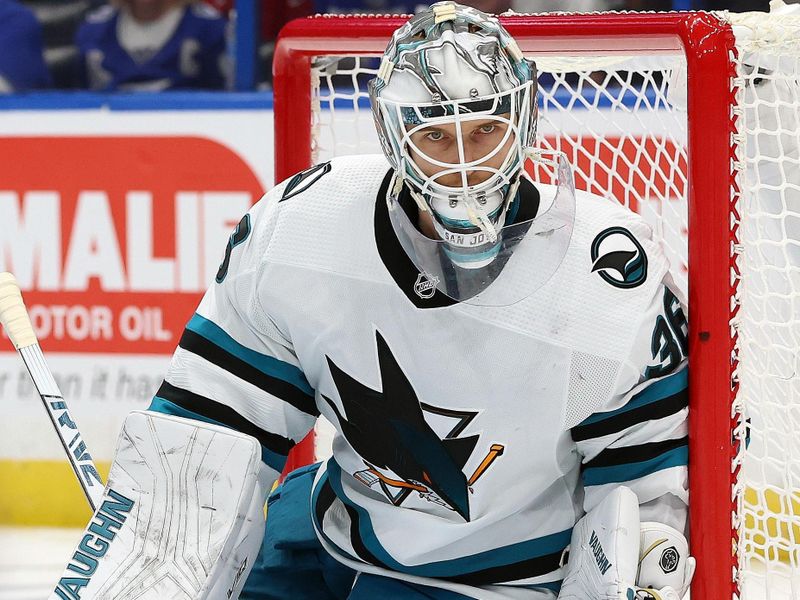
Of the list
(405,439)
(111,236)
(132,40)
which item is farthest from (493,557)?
(132,40)

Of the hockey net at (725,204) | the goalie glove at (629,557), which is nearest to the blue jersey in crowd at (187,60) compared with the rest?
the hockey net at (725,204)

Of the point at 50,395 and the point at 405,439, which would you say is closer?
the point at 405,439

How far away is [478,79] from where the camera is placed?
4.77ft

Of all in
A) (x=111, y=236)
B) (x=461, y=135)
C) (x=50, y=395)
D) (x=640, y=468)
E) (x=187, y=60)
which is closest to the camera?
(x=461, y=135)

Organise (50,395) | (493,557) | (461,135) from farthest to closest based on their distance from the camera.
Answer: (50,395)
(493,557)
(461,135)

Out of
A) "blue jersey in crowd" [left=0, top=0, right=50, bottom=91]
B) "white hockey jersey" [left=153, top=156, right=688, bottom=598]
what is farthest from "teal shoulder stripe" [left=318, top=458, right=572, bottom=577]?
"blue jersey in crowd" [left=0, top=0, right=50, bottom=91]

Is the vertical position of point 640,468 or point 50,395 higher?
point 50,395

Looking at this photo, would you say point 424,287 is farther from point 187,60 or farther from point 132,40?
point 132,40

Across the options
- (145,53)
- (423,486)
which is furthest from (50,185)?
(423,486)

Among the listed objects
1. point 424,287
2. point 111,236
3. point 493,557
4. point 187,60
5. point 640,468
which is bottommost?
point 493,557

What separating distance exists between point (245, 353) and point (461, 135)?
0.44 m

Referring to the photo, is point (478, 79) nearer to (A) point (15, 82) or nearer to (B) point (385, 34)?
(B) point (385, 34)

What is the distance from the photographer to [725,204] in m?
1.50

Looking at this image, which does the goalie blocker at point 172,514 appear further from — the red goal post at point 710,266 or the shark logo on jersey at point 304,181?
the red goal post at point 710,266
